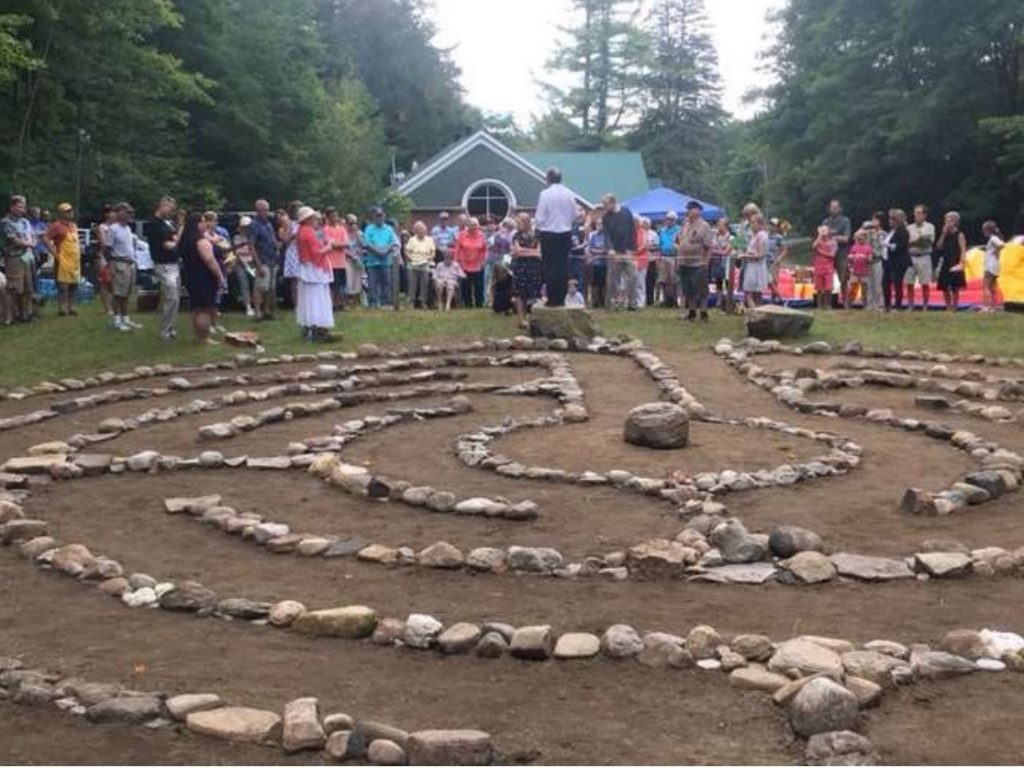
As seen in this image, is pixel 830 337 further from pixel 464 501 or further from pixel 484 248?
pixel 464 501

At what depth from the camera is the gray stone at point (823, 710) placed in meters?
5.20

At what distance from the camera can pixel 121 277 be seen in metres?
20.2

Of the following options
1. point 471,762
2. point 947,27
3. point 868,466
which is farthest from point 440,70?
point 471,762

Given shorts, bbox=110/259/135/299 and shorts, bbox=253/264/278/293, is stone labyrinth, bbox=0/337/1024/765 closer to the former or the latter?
shorts, bbox=110/259/135/299

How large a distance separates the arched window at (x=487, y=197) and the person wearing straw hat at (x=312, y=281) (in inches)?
1694

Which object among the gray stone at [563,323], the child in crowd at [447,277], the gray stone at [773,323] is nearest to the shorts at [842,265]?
the gray stone at [773,323]

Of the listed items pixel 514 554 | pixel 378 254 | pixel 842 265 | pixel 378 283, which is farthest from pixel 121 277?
pixel 514 554

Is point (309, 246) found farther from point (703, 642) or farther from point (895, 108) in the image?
point (895, 108)

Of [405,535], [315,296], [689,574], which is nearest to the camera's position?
[689,574]

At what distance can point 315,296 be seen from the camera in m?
19.1

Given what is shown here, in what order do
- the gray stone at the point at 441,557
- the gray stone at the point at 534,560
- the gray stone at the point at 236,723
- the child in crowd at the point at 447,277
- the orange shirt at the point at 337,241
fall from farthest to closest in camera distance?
the child in crowd at the point at 447,277
the orange shirt at the point at 337,241
the gray stone at the point at 441,557
the gray stone at the point at 534,560
the gray stone at the point at 236,723

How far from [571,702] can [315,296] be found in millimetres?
14114

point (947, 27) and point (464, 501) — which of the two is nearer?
point (464, 501)

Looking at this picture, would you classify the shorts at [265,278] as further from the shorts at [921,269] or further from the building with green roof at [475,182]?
the building with green roof at [475,182]
